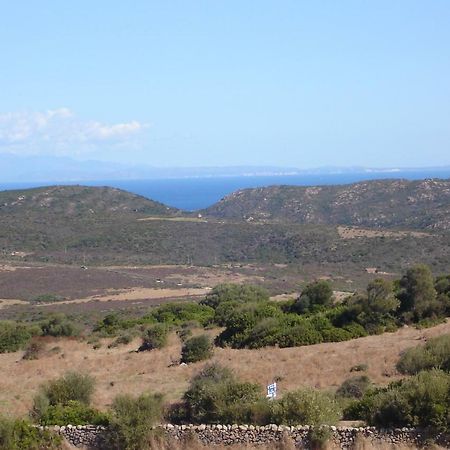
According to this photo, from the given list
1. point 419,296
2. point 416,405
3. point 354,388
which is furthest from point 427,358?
Answer: point 419,296

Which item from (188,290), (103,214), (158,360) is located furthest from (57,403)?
(103,214)

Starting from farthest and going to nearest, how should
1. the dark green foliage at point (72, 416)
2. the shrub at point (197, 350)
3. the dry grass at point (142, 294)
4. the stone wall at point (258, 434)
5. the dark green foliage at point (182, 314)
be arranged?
the dry grass at point (142, 294)
the dark green foliage at point (182, 314)
the shrub at point (197, 350)
the dark green foliage at point (72, 416)
the stone wall at point (258, 434)

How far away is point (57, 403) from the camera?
16.7m

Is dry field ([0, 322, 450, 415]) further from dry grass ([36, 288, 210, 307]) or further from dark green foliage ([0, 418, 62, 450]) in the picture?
dry grass ([36, 288, 210, 307])

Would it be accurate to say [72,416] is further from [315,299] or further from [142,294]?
[142,294]

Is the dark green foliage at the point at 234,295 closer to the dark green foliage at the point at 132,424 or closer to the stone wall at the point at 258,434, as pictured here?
the dark green foliage at the point at 132,424

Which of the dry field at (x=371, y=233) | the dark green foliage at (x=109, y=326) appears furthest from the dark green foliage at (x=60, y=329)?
the dry field at (x=371, y=233)

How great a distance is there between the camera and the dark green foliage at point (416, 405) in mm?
13180

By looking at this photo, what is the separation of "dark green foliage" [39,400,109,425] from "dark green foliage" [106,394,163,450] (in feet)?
1.15

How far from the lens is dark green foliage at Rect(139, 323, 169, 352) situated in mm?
27805

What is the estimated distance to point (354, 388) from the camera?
679 inches

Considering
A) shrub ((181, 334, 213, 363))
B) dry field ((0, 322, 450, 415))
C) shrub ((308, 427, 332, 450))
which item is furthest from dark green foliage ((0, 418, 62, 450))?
shrub ((181, 334, 213, 363))

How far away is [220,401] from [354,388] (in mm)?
3950

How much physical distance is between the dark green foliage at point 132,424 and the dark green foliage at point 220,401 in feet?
4.09
